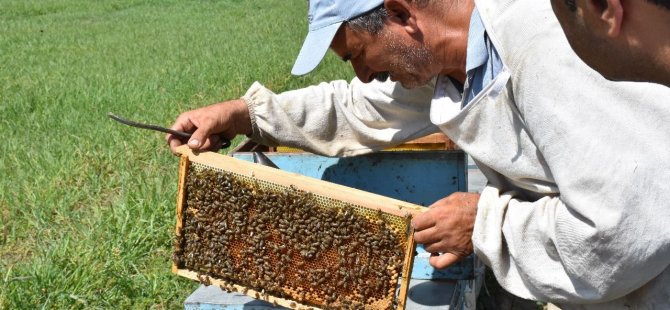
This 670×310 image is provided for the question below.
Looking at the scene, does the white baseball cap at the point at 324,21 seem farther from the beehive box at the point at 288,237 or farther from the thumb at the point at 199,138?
the thumb at the point at 199,138

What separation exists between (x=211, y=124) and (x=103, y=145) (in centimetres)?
433

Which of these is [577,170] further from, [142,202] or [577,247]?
[142,202]

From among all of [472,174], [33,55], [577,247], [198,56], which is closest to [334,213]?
[577,247]

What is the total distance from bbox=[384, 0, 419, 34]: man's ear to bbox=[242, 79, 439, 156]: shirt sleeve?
30.6 inches

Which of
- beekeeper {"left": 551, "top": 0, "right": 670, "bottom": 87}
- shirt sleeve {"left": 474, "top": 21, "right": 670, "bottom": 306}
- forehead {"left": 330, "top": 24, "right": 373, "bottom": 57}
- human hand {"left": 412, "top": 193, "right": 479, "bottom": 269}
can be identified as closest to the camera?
beekeeper {"left": 551, "top": 0, "right": 670, "bottom": 87}

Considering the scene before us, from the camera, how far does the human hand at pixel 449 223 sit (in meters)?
3.07

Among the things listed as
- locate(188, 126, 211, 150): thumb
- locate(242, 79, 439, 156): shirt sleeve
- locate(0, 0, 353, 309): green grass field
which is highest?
locate(188, 126, 211, 150): thumb

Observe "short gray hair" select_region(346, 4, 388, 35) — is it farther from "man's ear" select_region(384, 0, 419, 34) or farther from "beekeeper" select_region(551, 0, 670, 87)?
"beekeeper" select_region(551, 0, 670, 87)

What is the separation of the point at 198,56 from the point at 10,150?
6635mm

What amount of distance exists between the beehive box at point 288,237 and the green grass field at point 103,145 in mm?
1364

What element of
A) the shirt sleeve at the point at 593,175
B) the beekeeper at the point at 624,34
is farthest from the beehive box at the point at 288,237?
the beekeeper at the point at 624,34

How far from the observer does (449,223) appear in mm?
3074

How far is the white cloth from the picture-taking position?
8.04ft

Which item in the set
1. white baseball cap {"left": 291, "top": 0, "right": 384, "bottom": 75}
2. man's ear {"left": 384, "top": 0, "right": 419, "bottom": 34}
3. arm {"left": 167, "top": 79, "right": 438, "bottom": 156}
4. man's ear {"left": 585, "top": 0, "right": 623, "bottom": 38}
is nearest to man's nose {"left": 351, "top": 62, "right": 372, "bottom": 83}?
white baseball cap {"left": 291, "top": 0, "right": 384, "bottom": 75}
